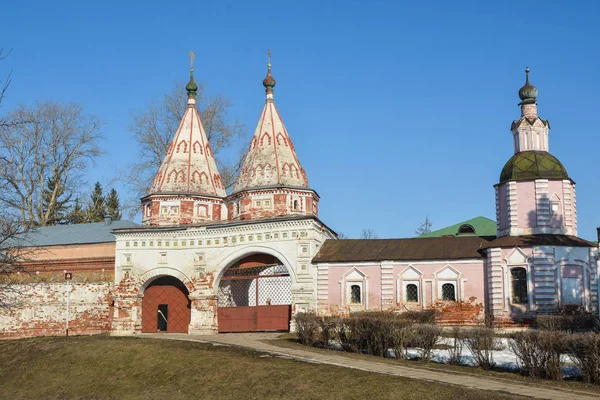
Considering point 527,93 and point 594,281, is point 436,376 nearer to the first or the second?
point 594,281

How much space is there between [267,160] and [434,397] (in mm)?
16449

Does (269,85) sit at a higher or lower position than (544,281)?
higher

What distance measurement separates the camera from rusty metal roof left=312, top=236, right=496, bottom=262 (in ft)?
76.9

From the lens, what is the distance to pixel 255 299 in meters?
26.6

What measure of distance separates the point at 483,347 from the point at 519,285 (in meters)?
9.08

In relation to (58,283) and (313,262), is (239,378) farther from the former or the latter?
(58,283)

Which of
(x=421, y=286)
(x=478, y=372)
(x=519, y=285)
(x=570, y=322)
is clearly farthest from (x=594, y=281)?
(x=478, y=372)

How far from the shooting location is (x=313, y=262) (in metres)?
24.1

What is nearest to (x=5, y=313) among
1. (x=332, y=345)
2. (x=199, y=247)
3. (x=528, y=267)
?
(x=199, y=247)

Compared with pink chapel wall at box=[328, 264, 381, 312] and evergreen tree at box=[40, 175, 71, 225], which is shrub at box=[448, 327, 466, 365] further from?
evergreen tree at box=[40, 175, 71, 225]

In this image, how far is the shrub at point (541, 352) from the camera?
40.7 feet

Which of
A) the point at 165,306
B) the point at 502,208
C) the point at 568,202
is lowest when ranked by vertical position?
the point at 165,306

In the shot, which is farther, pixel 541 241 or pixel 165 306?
pixel 165 306

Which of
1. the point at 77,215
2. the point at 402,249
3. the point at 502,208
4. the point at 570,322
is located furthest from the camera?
the point at 77,215
